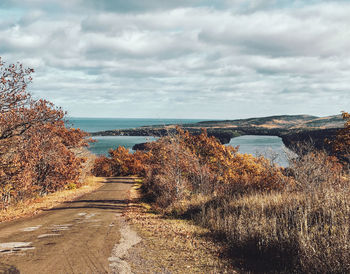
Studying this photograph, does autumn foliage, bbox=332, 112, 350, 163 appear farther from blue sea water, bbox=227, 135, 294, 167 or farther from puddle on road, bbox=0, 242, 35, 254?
puddle on road, bbox=0, 242, 35, 254

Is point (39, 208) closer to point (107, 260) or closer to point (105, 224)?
point (105, 224)

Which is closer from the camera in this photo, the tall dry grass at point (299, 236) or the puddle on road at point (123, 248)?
the tall dry grass at point (299, 236)

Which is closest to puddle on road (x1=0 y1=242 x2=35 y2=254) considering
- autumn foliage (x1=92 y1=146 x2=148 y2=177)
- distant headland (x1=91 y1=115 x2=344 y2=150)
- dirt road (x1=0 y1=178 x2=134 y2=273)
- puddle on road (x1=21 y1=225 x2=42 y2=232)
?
dirt road (x1=0 y1=178 x2=134 y2=273)

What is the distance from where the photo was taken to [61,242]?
9.73 meters

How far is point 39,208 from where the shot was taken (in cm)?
1758

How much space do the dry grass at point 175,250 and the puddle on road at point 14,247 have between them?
3.75 m

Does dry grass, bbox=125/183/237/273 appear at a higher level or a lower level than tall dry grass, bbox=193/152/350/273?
lower

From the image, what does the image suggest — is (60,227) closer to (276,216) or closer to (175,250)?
(175,250)

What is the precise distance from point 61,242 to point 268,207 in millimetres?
8702

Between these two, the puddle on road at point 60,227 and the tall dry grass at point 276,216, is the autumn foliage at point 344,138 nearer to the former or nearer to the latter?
the tall dry grass at point 276,216

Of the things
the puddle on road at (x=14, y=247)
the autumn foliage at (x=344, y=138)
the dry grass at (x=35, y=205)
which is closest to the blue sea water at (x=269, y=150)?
the autumn foliage at (x=344, y=138)

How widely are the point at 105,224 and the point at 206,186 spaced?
8.55 m

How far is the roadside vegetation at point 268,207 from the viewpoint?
7.48 m

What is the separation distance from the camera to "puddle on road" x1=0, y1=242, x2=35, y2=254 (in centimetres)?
864
